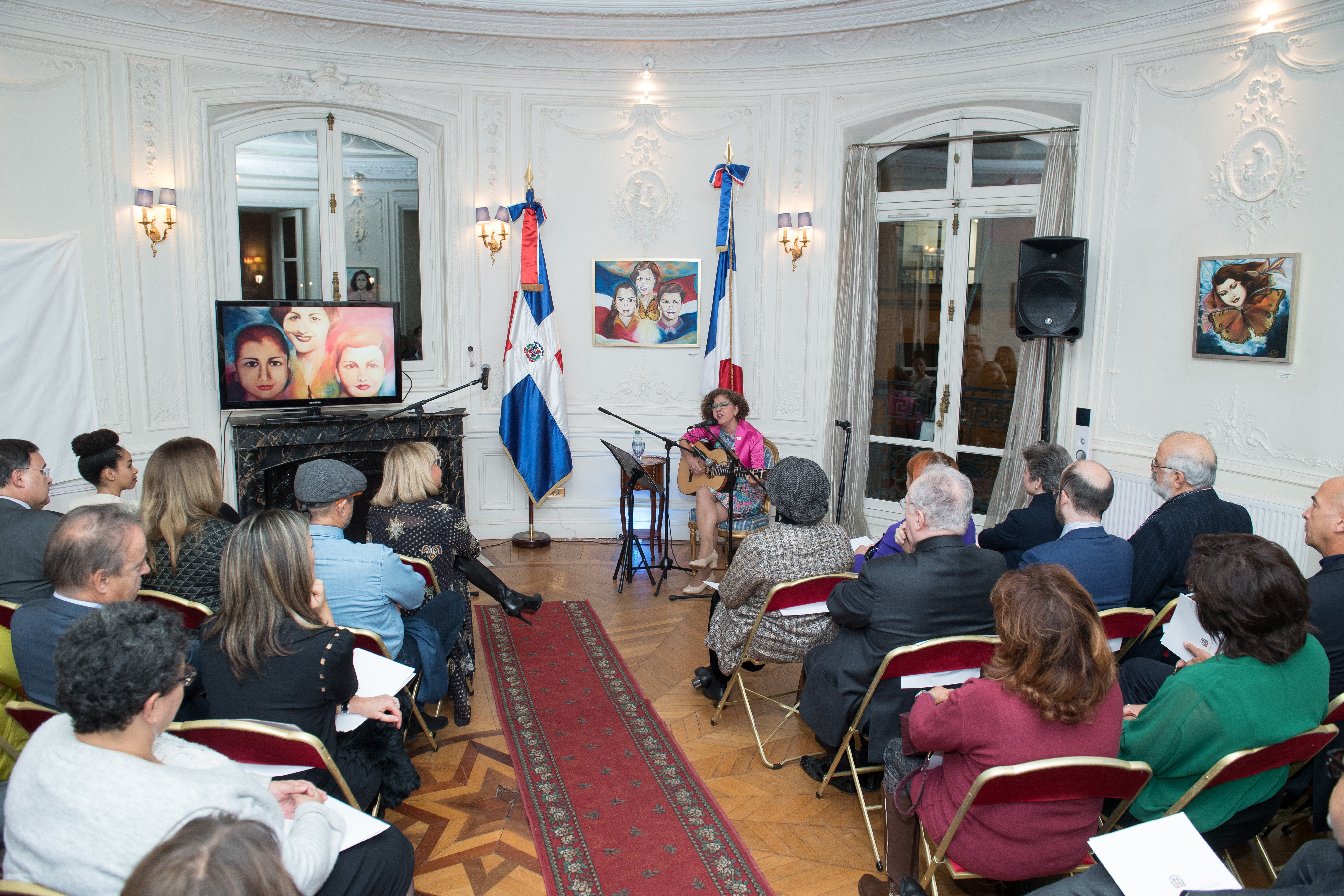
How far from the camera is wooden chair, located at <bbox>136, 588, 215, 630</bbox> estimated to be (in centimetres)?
296

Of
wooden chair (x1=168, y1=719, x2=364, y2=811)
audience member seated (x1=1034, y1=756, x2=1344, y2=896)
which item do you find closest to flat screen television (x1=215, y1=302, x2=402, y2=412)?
wooden chair (x1=168, y1=719, x2=364, y2=811)

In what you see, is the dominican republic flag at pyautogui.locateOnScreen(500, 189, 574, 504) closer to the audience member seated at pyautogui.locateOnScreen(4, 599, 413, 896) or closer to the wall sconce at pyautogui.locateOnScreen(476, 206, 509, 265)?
the wall sconce at pyautogui.locateOnScreen(476, 206, 509, 265)

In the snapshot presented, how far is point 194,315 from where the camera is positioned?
6.08 meters

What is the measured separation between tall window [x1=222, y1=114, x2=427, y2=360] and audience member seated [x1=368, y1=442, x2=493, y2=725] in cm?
288

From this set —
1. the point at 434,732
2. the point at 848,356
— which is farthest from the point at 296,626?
the point at 848,356

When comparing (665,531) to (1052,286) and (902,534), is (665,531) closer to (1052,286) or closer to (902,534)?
(902,534)

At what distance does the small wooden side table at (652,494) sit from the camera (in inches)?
244

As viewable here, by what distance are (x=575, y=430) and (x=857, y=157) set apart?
316 cm

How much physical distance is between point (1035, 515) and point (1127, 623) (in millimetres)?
831

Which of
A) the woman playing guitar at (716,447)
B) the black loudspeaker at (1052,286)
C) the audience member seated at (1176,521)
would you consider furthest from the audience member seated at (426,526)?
the black loudspeaker at (1052,286)

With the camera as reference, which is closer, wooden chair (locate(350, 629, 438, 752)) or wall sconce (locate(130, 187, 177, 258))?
wooden chair (locate(350, 629, 438, 752))

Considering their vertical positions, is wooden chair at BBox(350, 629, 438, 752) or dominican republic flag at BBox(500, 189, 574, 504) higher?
dominican republic flag at BBox(500, 189, 574, 504)

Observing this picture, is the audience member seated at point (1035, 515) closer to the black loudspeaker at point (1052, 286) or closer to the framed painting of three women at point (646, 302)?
the black loudspeaker at point (1052, 286)

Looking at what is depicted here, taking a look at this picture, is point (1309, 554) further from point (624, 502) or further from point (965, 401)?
point (624, 502)
